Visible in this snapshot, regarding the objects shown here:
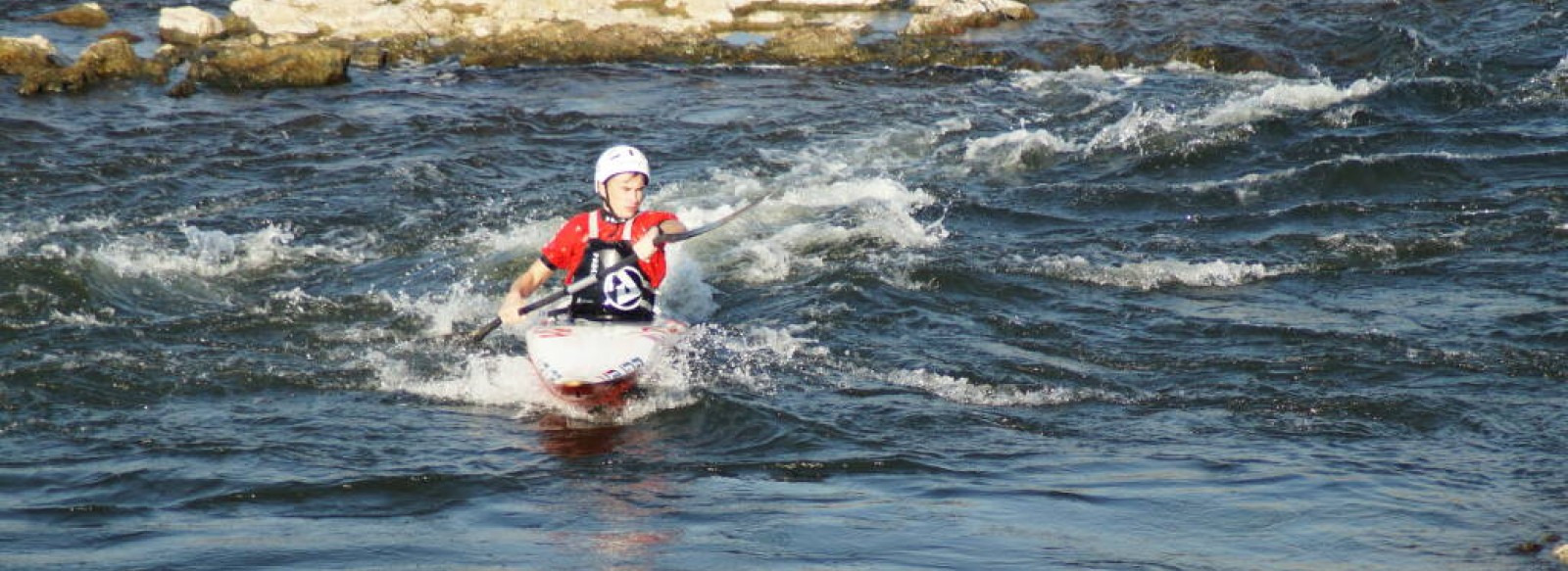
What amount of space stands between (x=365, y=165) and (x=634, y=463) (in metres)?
9.56

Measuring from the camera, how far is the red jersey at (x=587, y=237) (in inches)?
379

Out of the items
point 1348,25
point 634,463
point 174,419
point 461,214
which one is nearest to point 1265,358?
point 634,463

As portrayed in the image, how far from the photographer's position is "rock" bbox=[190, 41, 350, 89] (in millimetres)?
20938

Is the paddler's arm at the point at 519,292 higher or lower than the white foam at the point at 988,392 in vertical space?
higher

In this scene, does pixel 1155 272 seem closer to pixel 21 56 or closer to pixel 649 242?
pixel 649 242

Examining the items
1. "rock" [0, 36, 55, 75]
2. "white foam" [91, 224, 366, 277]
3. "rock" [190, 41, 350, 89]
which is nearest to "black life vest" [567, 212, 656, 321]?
"white foam" [91, 224, 366, 277]

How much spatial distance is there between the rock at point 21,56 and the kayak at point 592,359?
14.8m

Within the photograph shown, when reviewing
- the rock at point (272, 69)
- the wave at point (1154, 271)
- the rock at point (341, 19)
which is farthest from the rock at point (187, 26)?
the wave at point (1154, 271)

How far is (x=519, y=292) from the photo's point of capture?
9633 millimetres

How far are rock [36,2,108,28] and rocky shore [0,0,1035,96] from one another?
0.02 m

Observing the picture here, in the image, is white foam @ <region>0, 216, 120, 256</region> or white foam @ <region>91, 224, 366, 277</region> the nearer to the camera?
white foam @ <region>91, 224, 366, 277</region>

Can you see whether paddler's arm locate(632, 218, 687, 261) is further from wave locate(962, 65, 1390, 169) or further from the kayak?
wave locate(962, 65, 1390, 169)

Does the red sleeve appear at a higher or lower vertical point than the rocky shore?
lower

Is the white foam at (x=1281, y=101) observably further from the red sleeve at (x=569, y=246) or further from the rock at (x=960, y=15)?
the red sleeve at (x=569, y=246)
